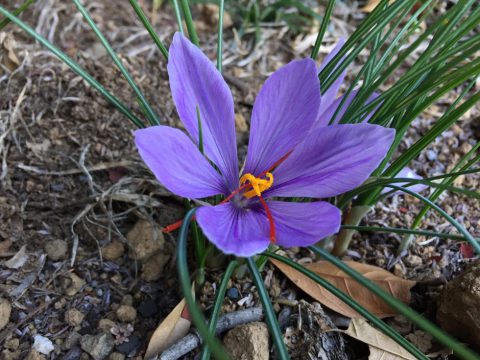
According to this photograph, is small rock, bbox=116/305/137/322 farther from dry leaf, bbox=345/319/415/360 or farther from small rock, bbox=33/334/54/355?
dry leaf, bbox=345/319/415/360

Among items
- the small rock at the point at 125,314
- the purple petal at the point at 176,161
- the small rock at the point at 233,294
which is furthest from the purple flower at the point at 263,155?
the small rock at the point at 125,314

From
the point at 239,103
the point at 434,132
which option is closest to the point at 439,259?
the point at 434,132

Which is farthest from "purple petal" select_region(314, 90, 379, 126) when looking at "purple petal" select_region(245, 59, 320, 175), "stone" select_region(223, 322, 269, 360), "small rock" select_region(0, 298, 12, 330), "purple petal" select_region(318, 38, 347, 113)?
"small rock" select_region(0, 298, 12, 330)

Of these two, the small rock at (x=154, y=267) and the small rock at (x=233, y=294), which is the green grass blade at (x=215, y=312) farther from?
the small rock at (x=154, y=267)

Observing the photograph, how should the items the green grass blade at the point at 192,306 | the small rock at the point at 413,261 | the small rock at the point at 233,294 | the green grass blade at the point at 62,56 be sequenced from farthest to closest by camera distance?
the small rock at the point at 413,261, the small rock at the point at 233,294, the green grass blade at the point at 62,56, the green grass blade at the point at 192,306

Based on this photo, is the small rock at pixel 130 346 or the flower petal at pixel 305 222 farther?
the small rock at pixel 130 346
